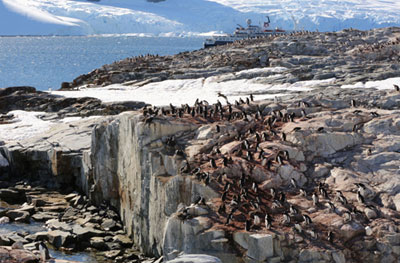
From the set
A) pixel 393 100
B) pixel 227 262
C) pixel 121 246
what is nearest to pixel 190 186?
pixel 227 262

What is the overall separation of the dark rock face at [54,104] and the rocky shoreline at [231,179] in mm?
5226

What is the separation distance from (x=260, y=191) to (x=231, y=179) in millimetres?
1484

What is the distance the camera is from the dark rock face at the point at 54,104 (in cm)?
4941

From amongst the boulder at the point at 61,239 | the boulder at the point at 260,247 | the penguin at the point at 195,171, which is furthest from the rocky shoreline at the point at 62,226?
the boulder at the point at 260,247

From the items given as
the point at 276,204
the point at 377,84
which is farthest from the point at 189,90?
the point at 276,204

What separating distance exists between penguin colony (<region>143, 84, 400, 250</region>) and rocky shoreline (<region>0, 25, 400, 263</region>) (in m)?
0.06

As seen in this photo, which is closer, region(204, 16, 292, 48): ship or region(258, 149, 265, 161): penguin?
region(258, 149, 265, 161): penguin

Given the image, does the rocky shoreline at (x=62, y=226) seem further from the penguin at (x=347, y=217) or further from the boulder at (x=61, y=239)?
the penguin at (x=347, y=217)

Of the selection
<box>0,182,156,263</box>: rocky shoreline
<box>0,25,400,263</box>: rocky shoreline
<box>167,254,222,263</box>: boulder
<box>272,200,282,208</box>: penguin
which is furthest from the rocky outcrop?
<box>167,254,222,263</box>: boulder

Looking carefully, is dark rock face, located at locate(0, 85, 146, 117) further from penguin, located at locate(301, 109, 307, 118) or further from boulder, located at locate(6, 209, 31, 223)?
penguin, located at locate(301, 109, 307, 118)

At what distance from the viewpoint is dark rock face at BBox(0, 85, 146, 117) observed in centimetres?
4941

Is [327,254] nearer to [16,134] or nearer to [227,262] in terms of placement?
[227,262]

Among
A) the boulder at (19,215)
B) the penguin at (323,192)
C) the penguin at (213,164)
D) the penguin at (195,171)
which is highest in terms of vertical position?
the penguin at (213,164)

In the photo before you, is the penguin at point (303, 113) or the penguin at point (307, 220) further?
the penguin at point (303, 113)
